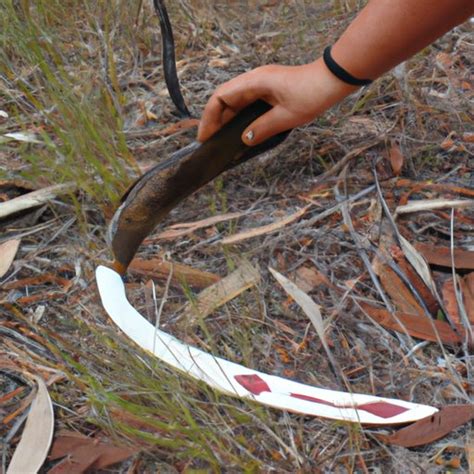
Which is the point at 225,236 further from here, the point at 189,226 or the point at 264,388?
the point at 264,388

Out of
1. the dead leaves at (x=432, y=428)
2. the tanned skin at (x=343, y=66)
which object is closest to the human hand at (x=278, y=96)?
the tanned skin at (x=343, y=66)

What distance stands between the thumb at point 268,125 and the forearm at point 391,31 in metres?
0.13

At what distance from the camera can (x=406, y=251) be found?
51.9 inches

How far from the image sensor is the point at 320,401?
41.9 inches

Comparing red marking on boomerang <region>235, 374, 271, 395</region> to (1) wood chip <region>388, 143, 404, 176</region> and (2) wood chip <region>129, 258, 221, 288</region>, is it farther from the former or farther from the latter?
(1) wood chip <region>388, 143, 404, 176</region>

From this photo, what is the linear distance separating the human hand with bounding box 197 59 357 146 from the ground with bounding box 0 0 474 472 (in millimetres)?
247

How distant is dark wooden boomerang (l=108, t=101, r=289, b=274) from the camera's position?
1.22 m

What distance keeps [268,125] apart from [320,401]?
42 centimetres

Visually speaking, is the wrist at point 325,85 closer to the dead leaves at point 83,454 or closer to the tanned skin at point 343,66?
the tanned skin at point 343,66

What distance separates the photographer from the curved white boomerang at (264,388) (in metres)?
1.04

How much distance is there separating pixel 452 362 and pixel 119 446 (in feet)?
1.65

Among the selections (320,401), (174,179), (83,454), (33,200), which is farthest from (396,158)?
(83,454)

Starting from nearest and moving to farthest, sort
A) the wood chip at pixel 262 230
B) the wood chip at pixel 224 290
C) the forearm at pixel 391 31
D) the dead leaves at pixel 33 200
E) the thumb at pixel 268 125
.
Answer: the forearm at pixel 391 31 → the thumb at pixel 268 125 → the wood chip at pixel 224 290 → the wood chip at pixel 262 230 → the dead leaves at pixel 33 200

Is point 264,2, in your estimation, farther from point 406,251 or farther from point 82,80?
point 406,251
